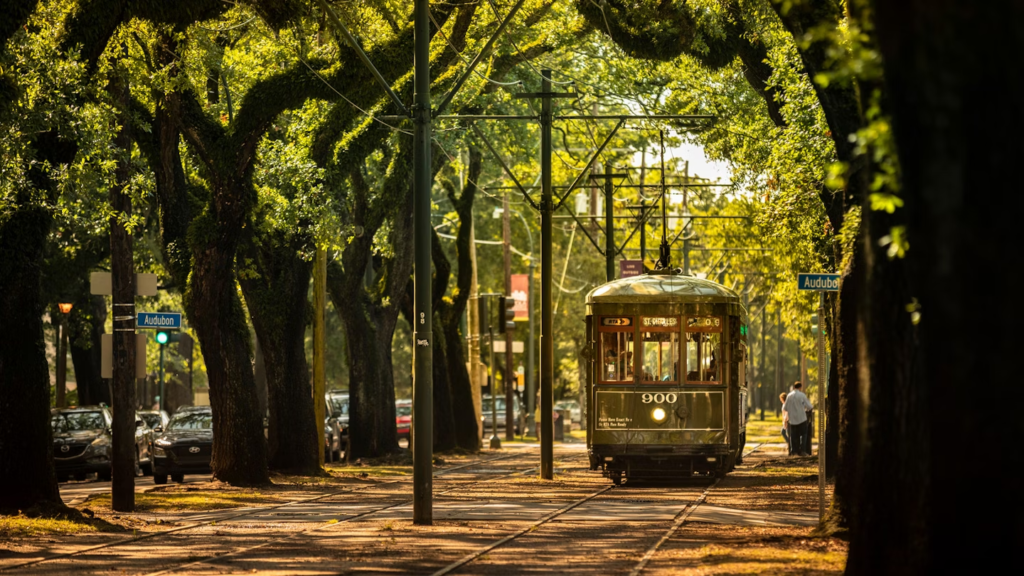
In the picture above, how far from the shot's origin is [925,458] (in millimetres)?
8672

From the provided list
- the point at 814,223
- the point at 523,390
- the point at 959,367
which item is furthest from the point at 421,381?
the point at 523,390

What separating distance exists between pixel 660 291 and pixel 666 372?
4.25 ft

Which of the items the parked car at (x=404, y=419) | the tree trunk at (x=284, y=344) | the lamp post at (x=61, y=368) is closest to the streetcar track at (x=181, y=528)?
the tree trunk at (x=284, y=344)

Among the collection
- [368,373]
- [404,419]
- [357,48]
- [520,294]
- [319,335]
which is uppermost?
[357,48]

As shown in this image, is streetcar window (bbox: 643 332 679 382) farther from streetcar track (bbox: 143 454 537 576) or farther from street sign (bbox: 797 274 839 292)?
street sign (bbox: 797 274 839 292)

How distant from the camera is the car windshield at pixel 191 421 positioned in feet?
103

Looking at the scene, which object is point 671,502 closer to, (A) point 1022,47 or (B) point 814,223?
(B) point 814,223

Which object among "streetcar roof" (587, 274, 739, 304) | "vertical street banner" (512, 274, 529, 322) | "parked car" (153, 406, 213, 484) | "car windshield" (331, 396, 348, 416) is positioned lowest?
"parked car" (153, 406, 213, 484)

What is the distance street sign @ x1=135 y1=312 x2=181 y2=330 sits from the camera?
21594 millimetres

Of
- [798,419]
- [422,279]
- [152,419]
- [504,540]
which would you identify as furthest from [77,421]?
[504,540]

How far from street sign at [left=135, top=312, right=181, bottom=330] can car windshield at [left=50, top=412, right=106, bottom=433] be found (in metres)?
11.3

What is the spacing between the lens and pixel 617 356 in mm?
24844

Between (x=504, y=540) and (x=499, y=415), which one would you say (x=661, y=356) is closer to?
(x=504, y=540)

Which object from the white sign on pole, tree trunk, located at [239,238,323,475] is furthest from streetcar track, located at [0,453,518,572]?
the white sign on pole
